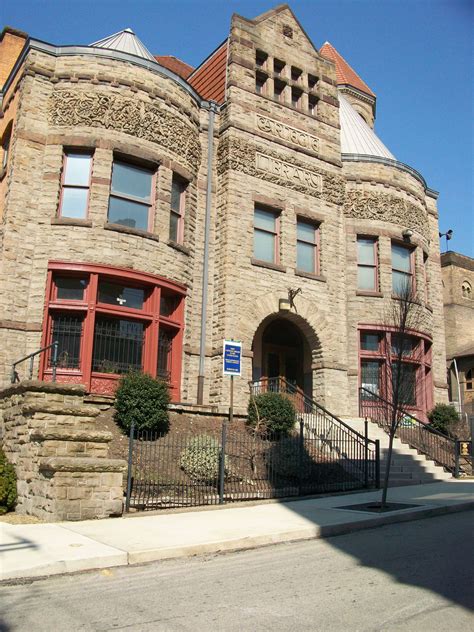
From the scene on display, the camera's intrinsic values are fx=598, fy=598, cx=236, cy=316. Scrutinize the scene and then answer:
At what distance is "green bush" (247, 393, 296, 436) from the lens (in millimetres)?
15719

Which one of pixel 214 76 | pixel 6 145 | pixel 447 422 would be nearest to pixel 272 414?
pixel 447 422

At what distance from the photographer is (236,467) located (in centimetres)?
1358

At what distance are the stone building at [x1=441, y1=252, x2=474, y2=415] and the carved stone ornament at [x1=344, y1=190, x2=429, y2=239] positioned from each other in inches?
455

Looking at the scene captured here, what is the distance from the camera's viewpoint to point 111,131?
1686 centimetres

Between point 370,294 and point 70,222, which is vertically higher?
point 70,222

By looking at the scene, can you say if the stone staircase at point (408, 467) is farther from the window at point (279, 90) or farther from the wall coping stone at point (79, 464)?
the window at point (279, 90)

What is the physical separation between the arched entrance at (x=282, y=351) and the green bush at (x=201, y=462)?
782cm

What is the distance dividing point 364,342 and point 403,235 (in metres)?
4.53

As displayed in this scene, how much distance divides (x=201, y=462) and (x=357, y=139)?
17.2 metres

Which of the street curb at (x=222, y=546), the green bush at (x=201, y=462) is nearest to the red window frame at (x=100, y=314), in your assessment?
the green bush at (x=201, y=462)

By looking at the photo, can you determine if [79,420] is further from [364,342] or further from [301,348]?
[364,342]

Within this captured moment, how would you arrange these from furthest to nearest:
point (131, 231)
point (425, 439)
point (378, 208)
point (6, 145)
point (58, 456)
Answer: point (378, 208) → point (425, 439) → point (6, 145) → point (131, 231) → point (58, 456)

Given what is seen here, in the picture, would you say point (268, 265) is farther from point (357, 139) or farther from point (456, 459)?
point (357, 139)

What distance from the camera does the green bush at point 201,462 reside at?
1266cm
